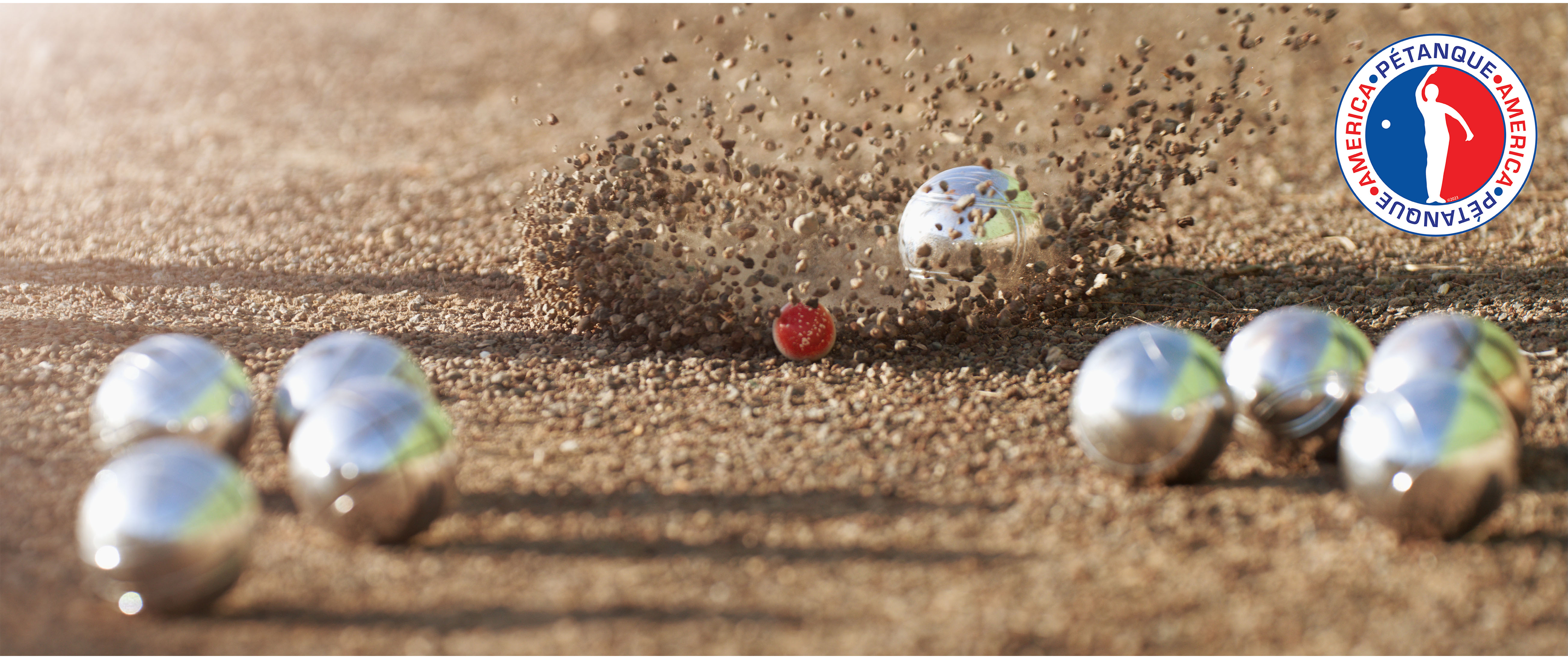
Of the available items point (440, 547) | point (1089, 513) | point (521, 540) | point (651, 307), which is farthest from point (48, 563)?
point (1089, 513)

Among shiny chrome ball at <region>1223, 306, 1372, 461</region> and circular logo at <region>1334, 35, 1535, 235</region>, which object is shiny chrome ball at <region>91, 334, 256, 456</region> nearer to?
shiny chrome ball at <region>1223, 306, 1372, 461</region>

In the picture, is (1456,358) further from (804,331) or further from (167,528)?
(167,528)

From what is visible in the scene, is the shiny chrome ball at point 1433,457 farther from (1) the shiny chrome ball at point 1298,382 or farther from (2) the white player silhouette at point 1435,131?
(2) the white player silhouette at point 1435,131

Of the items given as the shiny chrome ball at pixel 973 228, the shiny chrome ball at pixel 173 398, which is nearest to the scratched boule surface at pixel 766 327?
the shiny chrome ball at pixel 973 228

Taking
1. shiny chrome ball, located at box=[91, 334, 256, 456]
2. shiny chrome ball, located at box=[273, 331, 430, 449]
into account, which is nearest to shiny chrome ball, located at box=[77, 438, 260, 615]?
shiny chrome ball, located at box=[91, 334, 256, 456]

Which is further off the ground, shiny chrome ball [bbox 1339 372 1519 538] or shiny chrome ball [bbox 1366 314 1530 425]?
shiny chrome ball [bbox 1366 314 1530 425]

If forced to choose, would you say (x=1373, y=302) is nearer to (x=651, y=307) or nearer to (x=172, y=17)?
(x=651, y=307)
